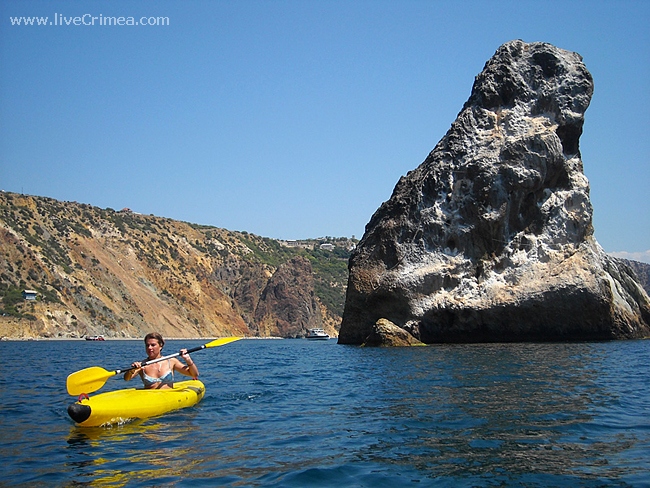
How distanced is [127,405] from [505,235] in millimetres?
24412

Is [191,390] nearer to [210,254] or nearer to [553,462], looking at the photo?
[553,462]

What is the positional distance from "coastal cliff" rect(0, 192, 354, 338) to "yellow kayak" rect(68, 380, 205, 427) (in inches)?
1710

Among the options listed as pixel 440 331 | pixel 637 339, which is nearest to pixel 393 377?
pixel 440 331

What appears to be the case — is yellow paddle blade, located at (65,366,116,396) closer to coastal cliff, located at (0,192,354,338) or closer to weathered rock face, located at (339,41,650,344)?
weathered rock face, located at (339,41,650,344)

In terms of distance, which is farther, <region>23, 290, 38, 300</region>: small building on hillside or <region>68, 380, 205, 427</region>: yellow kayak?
<region>23, 290, 38, 300</region>: small building on hillside

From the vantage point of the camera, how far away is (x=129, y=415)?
33.9ft

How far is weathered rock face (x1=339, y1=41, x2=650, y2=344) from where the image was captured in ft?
98.9

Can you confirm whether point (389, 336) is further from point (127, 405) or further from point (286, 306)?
point (286, 306)

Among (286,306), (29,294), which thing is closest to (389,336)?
(29,294)

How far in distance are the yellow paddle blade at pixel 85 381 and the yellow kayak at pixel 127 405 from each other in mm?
170

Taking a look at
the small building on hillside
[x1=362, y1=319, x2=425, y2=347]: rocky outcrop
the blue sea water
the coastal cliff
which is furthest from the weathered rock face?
the coastal cliff

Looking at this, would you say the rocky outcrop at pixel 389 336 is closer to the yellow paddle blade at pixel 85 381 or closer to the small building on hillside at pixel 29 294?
the yellow paddle blade at pixel 85 381

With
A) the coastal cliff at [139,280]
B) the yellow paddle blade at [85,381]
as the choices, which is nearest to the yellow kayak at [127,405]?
the yellow paddle blade at [85,381]

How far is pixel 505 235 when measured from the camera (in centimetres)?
3162
